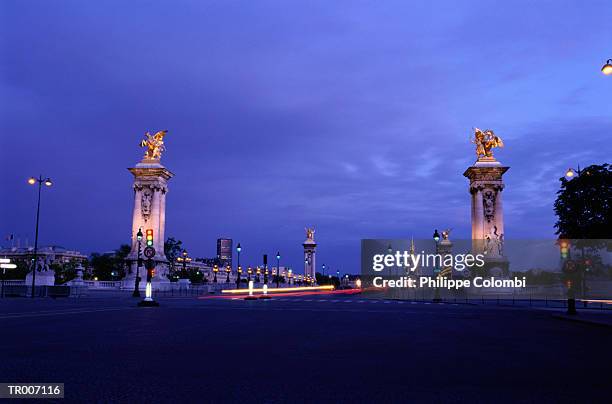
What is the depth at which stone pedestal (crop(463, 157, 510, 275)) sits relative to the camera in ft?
241

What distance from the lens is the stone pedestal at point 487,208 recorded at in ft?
241

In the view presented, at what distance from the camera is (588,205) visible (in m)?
32.0

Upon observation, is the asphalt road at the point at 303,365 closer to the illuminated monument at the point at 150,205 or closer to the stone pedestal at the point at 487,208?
the stone pedestal at the point at 487,208

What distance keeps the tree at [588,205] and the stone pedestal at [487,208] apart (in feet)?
134

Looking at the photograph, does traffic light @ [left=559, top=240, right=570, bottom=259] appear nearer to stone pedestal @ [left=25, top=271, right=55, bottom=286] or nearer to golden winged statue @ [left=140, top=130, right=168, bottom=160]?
stone pedestal @ [left=25, top=271, right=55, bottom=286]

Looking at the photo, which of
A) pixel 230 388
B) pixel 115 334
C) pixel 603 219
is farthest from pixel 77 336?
pixel 603 219

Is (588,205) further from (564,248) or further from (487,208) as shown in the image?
(487,208)

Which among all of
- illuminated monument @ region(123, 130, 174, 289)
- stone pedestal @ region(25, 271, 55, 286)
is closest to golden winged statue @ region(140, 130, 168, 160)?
illuminated monument @ region(123, 130, 174, 289)

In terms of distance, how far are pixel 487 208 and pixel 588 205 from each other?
42.8 m

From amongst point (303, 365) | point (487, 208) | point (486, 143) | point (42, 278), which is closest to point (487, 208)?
point (487, 208)

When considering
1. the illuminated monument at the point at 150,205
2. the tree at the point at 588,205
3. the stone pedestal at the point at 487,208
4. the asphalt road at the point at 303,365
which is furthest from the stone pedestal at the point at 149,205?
the asphalt road at the point at 303,365

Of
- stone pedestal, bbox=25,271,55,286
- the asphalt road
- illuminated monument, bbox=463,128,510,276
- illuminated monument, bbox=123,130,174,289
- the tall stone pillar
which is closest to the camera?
the asphalt road

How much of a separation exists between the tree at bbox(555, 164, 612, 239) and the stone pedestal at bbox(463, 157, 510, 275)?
134ft

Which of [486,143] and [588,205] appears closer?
[588,205]
